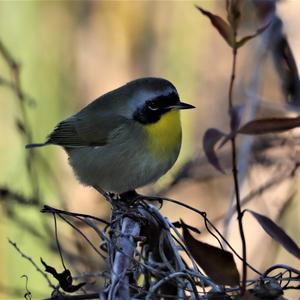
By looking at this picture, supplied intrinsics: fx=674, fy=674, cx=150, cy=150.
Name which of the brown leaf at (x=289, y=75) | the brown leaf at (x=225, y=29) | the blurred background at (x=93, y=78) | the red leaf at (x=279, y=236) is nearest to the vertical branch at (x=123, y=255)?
the red leaf at (x=279, y=236)

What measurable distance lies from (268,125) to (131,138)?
1.56 meters

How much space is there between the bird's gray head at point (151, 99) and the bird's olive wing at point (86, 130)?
0.08 meters

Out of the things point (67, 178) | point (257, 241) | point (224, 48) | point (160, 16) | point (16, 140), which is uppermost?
point (160, 16)

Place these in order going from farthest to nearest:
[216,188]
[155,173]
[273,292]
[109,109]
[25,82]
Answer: [25,82] < [216,188] < [109,109] < [155,173] < [273,292]

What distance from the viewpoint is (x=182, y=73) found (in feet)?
16.2

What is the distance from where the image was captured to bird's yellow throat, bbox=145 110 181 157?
279 cm

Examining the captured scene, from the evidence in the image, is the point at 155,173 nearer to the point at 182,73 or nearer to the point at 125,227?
the point at 125,227

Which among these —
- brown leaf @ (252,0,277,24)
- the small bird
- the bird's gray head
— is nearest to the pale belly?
the small bird

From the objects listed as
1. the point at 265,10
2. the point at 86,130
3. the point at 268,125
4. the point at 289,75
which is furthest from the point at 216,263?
the point at 86,130

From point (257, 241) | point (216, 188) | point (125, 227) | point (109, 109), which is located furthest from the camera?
point (216, 188)

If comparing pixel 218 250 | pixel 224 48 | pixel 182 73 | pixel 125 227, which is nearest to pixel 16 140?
pixel 182 73

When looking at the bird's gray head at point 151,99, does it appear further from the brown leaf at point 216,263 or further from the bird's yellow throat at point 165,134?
the brown leaf at point 216,263

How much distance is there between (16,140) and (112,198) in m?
1.95

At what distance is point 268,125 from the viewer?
1351 millimetres
